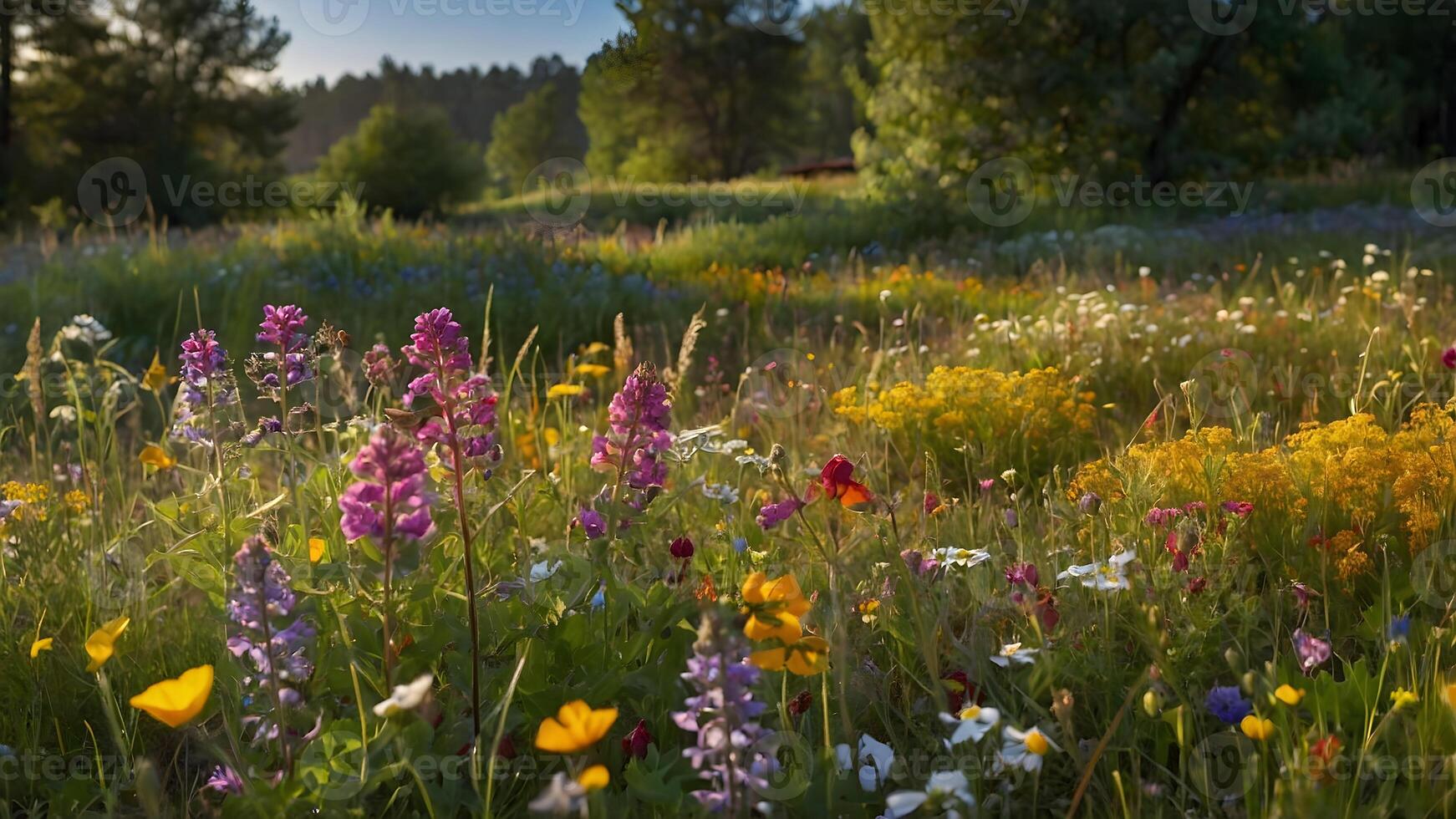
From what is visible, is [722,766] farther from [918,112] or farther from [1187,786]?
[918,112]

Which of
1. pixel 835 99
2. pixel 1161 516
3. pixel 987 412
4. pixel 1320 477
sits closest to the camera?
pixel 1161 516

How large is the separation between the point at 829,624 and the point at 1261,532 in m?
1.17

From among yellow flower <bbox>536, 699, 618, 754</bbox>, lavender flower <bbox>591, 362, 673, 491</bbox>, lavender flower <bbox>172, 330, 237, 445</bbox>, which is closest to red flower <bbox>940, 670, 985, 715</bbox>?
lavender flower <bbox>591, 362, 673, 491</bbox>

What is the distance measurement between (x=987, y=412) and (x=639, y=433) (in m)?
1.95

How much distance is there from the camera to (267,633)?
138 centimetres

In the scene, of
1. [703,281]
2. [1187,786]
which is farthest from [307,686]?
[703,281]

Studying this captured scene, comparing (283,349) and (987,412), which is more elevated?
(283,349)

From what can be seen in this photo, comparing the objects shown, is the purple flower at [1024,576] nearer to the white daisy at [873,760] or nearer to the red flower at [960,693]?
the red flower at [960,693]

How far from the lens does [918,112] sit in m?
19.0

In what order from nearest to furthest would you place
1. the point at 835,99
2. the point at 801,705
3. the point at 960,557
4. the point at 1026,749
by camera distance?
the point at 1026,749 < the point at 801,705 < the point at 960,557 < the point at 835,99

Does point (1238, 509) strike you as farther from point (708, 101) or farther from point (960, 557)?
point (708, 101)

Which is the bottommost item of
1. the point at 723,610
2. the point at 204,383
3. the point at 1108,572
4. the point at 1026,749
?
the point at 1026,749

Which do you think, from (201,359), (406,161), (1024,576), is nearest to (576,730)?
(1024,576)

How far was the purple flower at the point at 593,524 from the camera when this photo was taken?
1893 mm
